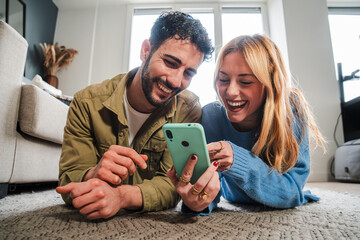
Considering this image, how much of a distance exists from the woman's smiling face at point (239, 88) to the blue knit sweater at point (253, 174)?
0.27ft

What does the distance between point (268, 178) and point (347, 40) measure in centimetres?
289

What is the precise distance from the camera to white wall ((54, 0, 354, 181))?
2184 millimetres

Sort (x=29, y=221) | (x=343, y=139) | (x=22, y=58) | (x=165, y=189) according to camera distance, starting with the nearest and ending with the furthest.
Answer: (x=29, y=221)
(x=165, y=189)
(x=22, y=58)
(x=343, y=139)

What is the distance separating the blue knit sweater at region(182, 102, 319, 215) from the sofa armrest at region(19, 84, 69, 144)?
73 cm

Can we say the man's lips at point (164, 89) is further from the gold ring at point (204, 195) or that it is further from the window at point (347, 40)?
the window at point (347, 40)

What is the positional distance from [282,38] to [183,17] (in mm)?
2023

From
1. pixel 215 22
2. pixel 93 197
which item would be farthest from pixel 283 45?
pixel 93 197

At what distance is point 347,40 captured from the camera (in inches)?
102

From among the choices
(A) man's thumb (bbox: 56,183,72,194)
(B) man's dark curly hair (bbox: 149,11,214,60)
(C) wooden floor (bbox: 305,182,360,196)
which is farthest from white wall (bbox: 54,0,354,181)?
(A) man's thumb (bbox: 56,183,72,194)

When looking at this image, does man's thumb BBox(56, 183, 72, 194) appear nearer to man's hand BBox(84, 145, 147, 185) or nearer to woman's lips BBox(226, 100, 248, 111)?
man's hand BBox(84, 145, 147, 185)

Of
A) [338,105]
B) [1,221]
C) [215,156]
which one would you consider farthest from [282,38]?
[1,221]

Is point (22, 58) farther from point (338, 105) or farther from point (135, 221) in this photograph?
point (338, 105)

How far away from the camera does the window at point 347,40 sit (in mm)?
2285

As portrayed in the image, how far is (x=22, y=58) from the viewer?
3.08ft
